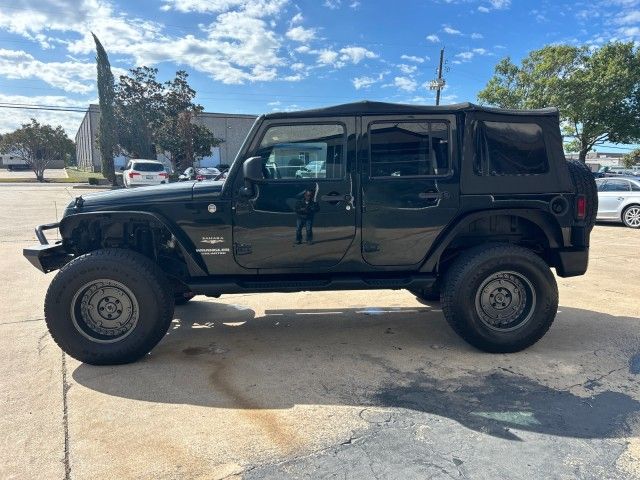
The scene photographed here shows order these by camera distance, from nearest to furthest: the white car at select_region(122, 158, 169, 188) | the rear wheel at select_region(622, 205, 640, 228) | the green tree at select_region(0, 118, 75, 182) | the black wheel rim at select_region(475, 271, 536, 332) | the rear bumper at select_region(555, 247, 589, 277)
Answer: the black wheel rim at select_region(475, 271, 536, 332), the rear bumper at select_region(555, 247, 589, 277), the rear wheel at select_region(622, 205, 640, 228), the white car at select_region(122, 158, 169, 188), the green tree at select_region(0, 118, 75, 182)

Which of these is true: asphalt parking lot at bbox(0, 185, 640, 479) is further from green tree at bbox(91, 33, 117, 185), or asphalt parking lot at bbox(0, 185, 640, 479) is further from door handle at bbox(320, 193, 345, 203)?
green tree at bbox(91, 33, 117, 185)

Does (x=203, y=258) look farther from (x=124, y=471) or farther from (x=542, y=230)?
(x=542, y=230)

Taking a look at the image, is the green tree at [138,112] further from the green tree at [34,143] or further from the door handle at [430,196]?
the door handle at [430,196]

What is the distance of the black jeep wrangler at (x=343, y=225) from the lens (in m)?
3.61

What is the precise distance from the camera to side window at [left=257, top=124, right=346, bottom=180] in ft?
12.1

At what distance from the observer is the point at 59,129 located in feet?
158

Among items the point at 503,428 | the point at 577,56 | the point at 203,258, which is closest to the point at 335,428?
the point at 503,428

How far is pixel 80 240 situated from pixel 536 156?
158 inches

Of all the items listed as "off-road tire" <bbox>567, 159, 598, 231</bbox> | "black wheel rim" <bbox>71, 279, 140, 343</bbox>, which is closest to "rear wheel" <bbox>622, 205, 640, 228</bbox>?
"off-road tire" <bbox>567, 159, 598, 231</bbox>

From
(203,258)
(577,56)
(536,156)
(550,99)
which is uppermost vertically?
(577,56)

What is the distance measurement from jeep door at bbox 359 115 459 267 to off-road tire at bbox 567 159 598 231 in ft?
3.63

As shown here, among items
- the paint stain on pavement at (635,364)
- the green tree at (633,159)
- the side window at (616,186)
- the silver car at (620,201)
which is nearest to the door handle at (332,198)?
the paint stain on pavement at (635,364)

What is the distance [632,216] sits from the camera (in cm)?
1235

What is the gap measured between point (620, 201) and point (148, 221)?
1330 cm
